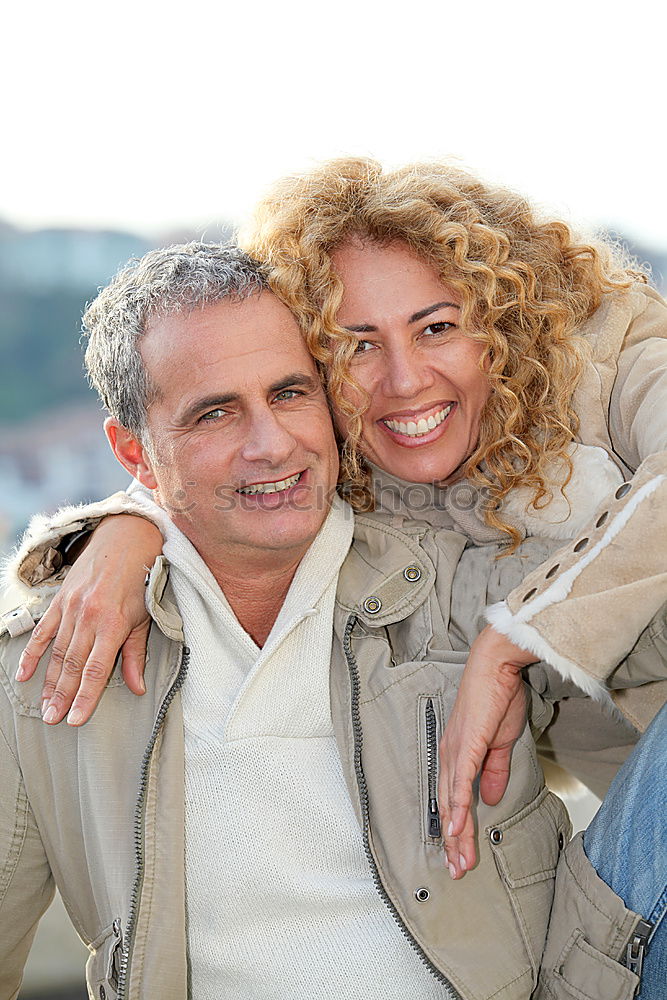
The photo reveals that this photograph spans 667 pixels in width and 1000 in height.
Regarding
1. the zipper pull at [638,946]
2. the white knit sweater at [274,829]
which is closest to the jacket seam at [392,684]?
the white knit sweater at [274,829]

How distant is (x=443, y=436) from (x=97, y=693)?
91 centimetres

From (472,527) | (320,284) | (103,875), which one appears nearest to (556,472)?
(472,527)

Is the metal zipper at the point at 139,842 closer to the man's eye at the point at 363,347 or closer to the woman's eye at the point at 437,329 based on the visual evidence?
the man's eye at the point at 363,347

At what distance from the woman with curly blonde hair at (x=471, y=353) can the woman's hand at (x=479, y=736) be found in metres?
0.26

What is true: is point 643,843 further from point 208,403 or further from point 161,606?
point 208,403


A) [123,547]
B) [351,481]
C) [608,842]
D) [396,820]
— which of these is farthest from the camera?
[351,481]

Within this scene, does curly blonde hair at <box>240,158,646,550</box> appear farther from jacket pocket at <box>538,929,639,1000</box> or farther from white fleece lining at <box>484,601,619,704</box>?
jacket pocket at <box>538,929,639,1000</box>

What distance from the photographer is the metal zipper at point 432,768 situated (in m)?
1.80

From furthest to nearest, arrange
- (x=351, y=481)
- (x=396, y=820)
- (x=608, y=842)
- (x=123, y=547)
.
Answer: (x=351, y=481) < (x=123, y=547) < (x=396, y=820) < (x=608, y=842)

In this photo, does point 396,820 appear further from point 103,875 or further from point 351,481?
point 351,481

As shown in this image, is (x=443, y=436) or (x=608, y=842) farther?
(x=443, y=436)

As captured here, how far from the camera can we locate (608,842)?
1.67 meters

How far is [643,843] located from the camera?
1.60 metres

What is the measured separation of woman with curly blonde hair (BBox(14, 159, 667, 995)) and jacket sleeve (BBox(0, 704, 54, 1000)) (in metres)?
0.19
